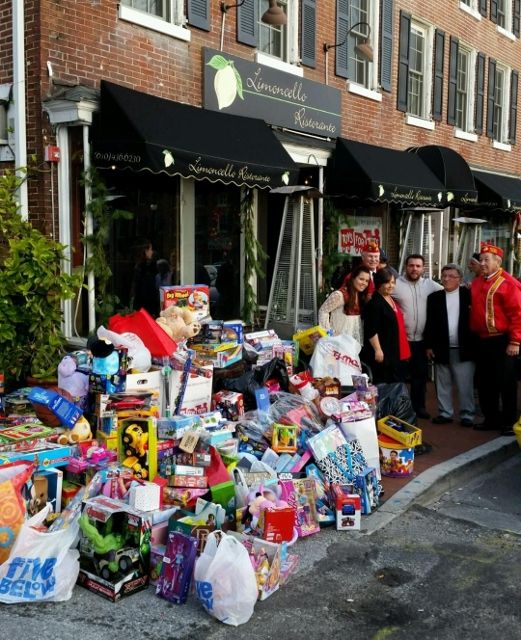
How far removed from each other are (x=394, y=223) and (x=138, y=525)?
412 inches

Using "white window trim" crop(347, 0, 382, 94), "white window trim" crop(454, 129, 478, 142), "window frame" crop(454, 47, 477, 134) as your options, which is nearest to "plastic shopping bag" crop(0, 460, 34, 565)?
"white window trim" crop(347, 0, 382, 94)

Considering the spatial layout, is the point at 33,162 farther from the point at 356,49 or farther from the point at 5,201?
the point at 356,49

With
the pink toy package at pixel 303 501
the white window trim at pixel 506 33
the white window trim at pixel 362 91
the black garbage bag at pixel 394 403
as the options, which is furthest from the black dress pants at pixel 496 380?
the white window trim at pixel 506 33

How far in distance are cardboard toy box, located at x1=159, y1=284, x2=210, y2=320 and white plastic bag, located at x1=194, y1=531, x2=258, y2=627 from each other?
3.86 metres

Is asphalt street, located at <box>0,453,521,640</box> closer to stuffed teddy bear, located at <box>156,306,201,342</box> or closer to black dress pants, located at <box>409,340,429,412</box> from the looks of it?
stuffed teddy bear, located at <box>156,306,201,342</box>

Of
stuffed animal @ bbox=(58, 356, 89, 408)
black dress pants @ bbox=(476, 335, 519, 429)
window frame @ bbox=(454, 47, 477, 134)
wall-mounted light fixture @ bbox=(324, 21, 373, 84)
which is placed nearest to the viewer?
stuffed animal @ bbox=(58, 356, 89, 408)

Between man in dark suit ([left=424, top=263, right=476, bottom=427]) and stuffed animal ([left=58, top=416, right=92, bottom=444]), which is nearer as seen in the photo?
stuffed animal ([left=58, top=416, right=92, bottom=444])

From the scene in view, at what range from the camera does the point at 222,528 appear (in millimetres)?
4801

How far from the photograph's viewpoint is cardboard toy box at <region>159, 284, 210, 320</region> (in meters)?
7.74

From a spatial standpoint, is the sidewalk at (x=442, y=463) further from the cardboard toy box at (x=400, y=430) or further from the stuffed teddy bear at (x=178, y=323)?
the stuffed teddy bear at (x=178, y=323)

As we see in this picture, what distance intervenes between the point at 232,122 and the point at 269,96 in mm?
1440

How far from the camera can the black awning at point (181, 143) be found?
7.26 metres

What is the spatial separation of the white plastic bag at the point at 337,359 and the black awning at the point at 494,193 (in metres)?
9.16

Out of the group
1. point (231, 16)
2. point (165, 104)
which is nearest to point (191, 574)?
point (165, 104)
